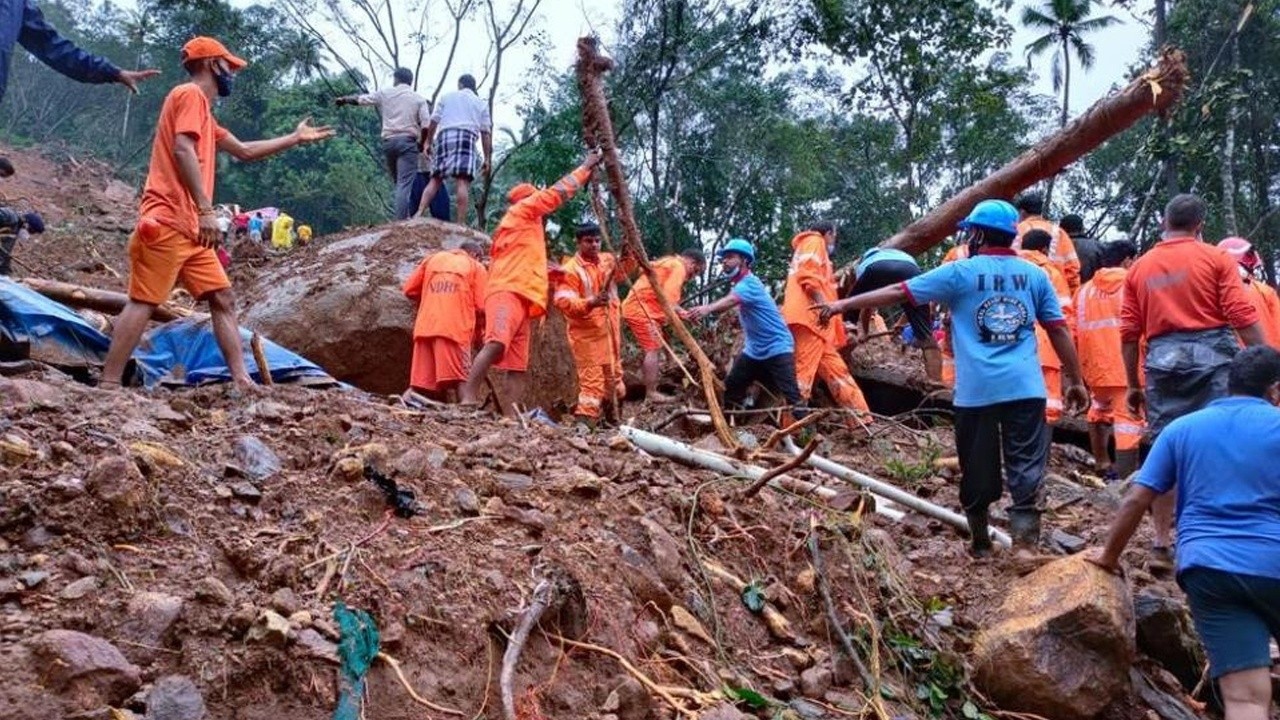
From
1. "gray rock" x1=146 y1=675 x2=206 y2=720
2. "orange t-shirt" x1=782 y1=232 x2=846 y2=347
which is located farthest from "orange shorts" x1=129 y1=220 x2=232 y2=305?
"orange t-shirt" x1=782 y1=232 x2=846 y2=347

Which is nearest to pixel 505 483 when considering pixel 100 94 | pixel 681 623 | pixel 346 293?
pixel 681 623

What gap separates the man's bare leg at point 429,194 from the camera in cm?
997

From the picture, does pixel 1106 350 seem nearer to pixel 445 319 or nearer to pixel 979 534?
pixel 979 534

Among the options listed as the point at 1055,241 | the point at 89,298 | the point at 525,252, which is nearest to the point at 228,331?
the point at 89,298

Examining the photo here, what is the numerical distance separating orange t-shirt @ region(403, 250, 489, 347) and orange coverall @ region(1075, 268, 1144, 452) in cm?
389

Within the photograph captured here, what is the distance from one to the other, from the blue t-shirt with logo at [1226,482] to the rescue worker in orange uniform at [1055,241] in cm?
390

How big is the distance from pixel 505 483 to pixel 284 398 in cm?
123

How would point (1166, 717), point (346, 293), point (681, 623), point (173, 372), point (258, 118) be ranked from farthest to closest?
1. point (258, 118)
2. point (346, 293)
3. point (173, 372)
4. point (1166, 717)
5. point (681, 623)

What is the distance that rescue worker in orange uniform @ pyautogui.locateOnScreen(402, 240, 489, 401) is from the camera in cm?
688

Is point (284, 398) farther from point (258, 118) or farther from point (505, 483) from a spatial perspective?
point (258, 118)

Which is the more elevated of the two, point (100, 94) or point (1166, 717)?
point (100, 94)

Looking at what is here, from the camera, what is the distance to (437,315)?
6.88 m

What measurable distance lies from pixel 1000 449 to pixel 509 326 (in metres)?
3.02

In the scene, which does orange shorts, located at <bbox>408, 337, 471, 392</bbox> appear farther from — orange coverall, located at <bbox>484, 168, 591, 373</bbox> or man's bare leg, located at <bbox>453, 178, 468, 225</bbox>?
man's bare leg, located at <bbox>453, 178, 468, 225</bbox>
